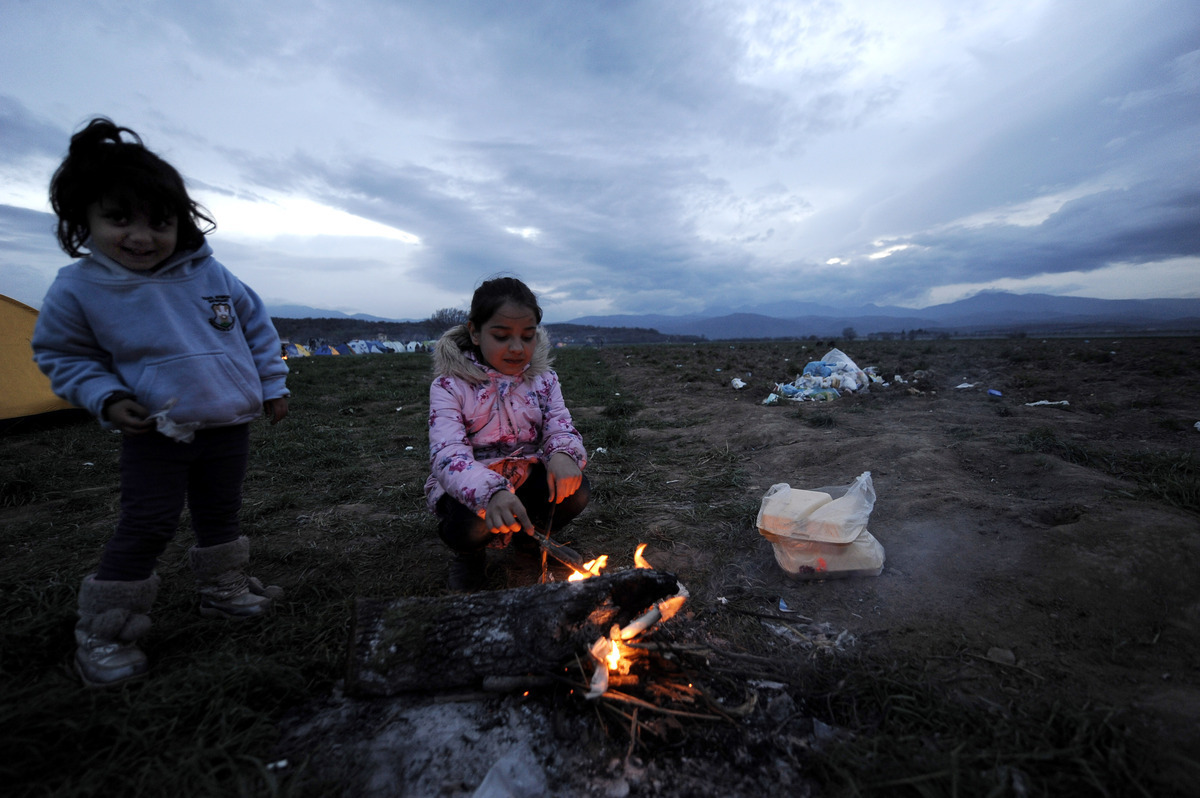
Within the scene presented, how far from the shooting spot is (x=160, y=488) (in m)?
2.01

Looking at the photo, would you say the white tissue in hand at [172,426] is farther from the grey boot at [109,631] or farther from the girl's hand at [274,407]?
the grey boot at [109,631]

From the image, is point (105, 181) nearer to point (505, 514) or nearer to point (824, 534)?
point (505, 514)

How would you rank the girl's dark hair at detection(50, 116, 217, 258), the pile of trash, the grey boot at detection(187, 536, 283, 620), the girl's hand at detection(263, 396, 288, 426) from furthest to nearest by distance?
the pile of trash → the girl's hand at detection(263, 396, 288, 426) → the grey boot at detection(187, 536, 283, 620) → the girl's dark hair at detection(50, 116, 217, 258)

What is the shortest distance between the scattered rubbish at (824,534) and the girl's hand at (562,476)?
42.3 inches

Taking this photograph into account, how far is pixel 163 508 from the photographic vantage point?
201 cm

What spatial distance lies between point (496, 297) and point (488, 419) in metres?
0.69

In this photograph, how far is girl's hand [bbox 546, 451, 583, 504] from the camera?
8.51 ft

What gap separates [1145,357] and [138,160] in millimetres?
16845

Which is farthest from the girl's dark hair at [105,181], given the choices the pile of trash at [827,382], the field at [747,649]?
the pile of trash at [827,382]

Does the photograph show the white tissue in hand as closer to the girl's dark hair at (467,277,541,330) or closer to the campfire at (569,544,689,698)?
the girl's dark hair at (467,277,541,330)

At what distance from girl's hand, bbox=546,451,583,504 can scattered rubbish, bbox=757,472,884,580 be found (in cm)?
107

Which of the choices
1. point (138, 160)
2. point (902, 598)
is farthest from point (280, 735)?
point (902, 598)

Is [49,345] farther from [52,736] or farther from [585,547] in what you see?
[585,547]

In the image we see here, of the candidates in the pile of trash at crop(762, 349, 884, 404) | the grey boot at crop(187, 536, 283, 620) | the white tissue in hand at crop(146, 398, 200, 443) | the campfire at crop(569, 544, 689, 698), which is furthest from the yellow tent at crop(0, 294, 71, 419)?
the pile of trash at crop(762, 349, 884, 404)
